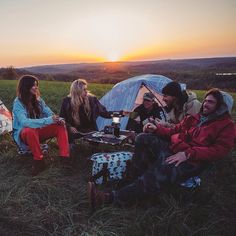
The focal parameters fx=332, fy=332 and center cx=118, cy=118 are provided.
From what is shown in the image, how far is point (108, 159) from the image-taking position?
4434 mm

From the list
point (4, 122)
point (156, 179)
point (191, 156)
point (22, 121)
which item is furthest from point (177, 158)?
point (4, 122)

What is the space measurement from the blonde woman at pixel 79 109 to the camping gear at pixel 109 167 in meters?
1.20

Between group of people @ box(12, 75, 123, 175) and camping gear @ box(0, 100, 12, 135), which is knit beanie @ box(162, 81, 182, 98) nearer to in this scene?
group of people @ box(12, 75, 123, 175)

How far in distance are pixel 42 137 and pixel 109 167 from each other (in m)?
1.32

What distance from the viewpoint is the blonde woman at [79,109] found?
5633 millimetres

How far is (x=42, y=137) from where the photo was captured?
202 inches

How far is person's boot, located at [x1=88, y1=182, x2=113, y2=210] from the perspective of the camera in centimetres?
366

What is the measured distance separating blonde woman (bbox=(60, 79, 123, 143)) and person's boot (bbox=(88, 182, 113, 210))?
194 cm

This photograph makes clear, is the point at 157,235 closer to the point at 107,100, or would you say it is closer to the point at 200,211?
the point at 200,211

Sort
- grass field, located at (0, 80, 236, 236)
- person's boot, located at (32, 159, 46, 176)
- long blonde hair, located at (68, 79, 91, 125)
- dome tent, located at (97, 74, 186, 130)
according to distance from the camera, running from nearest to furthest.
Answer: grass field, located at (0, 80, 236, 236) < person's boot, located at (32, 159, 46, 176) < long blonde hair, located at (68, 79, 91, 125) < dome tent, located at (97, 74, 186, 130)

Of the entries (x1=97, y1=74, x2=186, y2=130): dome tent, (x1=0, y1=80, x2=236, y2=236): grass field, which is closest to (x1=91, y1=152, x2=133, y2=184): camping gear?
(x1=0, y1=80, x2=236, y2=236): grass field

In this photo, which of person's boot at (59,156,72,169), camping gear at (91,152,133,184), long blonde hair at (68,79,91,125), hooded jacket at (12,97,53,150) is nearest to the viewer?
camping gear at (91,152,133,184)

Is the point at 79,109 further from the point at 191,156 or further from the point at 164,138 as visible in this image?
the point at 191,156

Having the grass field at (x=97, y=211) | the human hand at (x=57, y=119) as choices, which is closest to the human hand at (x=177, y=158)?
the grass field at (x=97, y=211)
